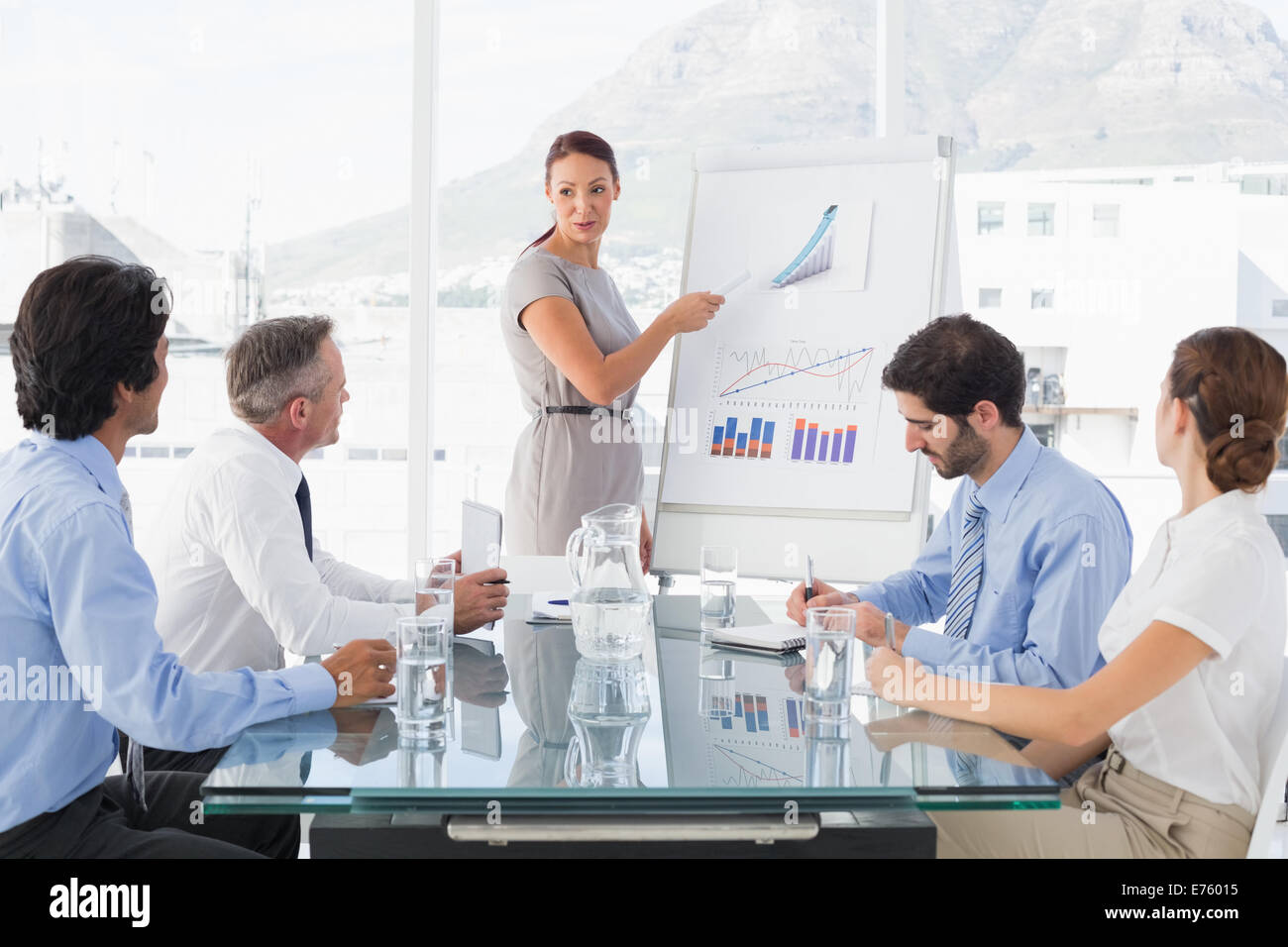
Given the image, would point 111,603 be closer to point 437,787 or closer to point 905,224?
point 437,787

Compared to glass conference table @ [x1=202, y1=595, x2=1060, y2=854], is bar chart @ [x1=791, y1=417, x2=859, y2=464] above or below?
above

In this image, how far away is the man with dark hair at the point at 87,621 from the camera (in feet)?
5.10

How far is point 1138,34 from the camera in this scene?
3.96 metres

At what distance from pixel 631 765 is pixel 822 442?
186 centimetres

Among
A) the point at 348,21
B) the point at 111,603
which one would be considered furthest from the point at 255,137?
the point at 111,603

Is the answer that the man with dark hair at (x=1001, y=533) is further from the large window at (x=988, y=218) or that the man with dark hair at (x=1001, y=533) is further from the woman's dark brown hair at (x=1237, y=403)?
the large window at (x=988, y=218)

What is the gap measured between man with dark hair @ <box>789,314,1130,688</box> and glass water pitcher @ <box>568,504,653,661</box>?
38cm

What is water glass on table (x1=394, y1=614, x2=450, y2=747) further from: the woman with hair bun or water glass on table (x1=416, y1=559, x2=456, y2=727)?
the woman with hair bun

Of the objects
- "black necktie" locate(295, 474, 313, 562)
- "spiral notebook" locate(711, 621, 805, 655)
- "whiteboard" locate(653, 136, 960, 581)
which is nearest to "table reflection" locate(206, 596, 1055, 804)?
"spiral notebook" locate(711, 621, 805, 655)

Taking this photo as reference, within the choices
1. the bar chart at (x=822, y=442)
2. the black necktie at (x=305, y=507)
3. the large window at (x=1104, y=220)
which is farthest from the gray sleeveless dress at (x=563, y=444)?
the large window at (x=1104, y=220)

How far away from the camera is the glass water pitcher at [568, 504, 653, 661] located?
1.83 metres

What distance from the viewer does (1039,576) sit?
1964mm

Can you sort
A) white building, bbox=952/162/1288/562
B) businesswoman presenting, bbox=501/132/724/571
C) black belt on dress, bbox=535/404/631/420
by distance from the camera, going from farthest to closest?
white building, bbox=952/162/1288/562 < black belt on dress, bbox=535/404/631/420 < businesswoman presenting, bbox=501/132/724/571

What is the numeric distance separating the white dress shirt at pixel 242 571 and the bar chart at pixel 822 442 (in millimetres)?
1445
